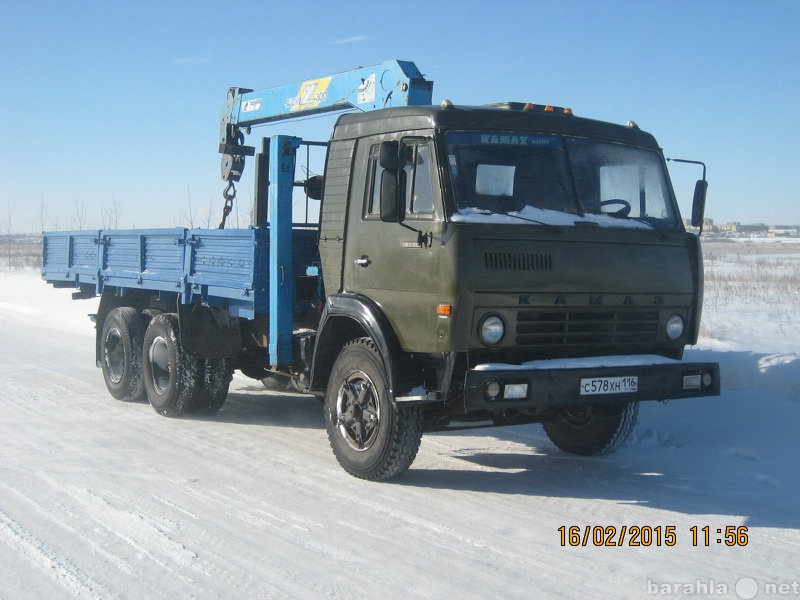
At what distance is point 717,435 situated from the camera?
24.2 ft

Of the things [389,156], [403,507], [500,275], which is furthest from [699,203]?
[403,507]

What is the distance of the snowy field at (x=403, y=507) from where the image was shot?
422cm

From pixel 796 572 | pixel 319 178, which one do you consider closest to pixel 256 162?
pixel 319 178

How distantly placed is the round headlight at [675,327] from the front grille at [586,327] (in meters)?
0.12

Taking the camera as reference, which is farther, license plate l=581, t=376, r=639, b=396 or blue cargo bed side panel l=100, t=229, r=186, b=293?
blue cargo bed side panel l=100, t=229, r=186, b=293

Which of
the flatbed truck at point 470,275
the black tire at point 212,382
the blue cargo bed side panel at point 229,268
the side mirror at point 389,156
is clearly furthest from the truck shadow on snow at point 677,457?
the side mirror at point 389,156

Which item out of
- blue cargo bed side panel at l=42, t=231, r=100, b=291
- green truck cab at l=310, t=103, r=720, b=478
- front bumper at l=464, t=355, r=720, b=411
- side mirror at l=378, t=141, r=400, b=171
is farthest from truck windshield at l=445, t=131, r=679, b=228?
blue cargo bed side panel at l=42, t=231, r=100, b=291

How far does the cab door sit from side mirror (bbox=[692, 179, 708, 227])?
7.89 ft

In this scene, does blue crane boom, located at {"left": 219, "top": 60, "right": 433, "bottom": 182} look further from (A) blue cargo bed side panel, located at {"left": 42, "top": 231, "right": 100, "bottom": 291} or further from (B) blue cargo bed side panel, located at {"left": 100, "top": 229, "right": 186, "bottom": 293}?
(A) blue cargo bed side panel, located at {"left": 42, "top": 231, "right": 100, "bottom": 291}

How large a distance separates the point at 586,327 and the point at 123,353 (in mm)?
6088

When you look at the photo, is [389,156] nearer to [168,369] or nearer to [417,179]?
[417,179]

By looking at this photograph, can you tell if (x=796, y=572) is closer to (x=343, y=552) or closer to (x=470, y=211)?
(x=343, y=552)

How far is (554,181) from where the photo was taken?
605 centimetres

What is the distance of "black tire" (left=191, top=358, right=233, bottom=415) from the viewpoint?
8.67 metres
